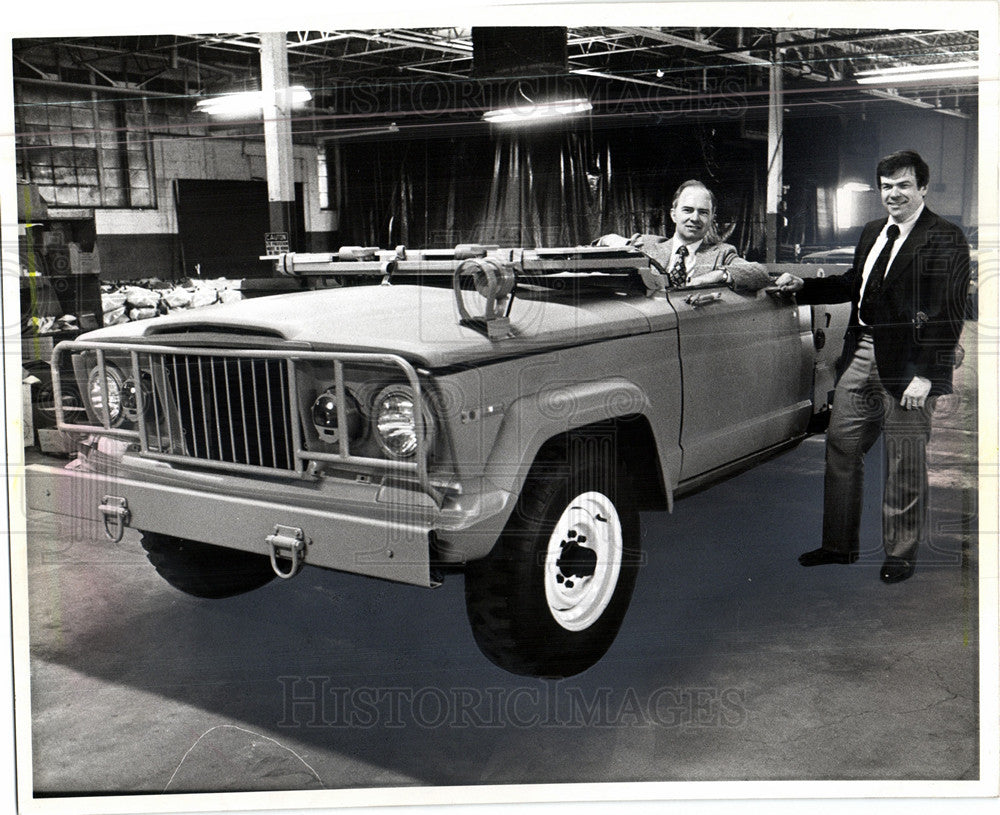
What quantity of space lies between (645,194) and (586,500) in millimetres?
803

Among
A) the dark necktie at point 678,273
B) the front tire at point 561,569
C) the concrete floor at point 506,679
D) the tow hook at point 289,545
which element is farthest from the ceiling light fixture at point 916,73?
the tow hook at point 289,545

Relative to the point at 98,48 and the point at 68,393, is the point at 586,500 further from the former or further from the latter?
the point at 98,48

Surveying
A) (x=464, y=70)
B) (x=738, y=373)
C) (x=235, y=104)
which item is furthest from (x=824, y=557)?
(x=235, y=104)

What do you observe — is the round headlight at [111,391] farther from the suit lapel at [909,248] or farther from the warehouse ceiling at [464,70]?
the suit lapel at [909,248]

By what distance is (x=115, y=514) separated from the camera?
2285 millimetres

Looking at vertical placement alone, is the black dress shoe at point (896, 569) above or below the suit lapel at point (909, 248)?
below

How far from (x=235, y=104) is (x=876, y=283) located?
5.77 feet

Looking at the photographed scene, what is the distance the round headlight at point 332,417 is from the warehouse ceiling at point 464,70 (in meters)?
0.75

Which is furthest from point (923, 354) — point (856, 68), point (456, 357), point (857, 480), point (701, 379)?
point (456, 357)

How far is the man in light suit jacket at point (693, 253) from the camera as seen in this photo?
2311mm

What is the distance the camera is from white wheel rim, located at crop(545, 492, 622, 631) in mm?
2236

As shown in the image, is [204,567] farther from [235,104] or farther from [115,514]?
[235,104]

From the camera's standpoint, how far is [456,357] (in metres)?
2.02

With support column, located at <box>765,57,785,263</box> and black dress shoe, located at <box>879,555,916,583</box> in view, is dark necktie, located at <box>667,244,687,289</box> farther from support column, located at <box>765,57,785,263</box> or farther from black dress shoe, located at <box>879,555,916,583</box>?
black dress shoe, located at <box>879,555,916,583</box>
